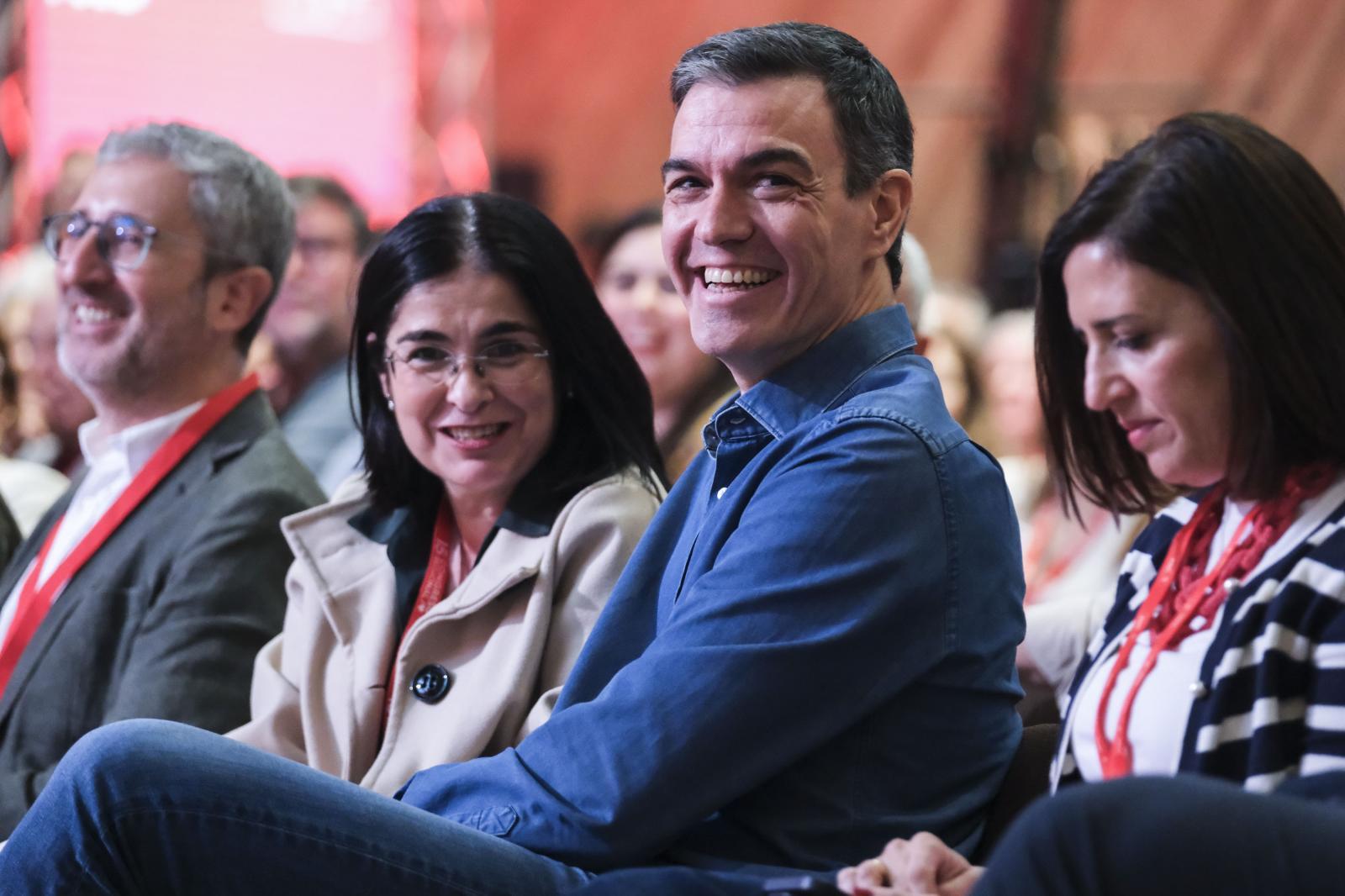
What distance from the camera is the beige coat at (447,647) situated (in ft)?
7.13

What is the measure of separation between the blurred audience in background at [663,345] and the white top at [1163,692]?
1897mm

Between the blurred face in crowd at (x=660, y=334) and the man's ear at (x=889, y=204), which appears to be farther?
the blurred face in crowd at (x=660, y=334)

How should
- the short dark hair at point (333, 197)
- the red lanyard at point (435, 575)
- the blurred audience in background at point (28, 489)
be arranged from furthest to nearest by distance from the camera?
the short dark hair at point (333, 197) < the blurred audience in background at point (28, 489) < the red lanyard at point (435, 575)

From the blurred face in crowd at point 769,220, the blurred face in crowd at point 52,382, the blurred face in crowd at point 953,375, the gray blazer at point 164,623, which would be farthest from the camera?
the blurred face in crowd at point 52,382

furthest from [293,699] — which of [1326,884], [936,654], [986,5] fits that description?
[986,5]

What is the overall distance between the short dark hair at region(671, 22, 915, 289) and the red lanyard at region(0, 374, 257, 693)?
123cm

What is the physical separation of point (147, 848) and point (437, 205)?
1.04m

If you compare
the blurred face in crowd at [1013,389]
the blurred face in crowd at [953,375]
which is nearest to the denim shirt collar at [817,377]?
the blurred face in crowd at [953,375]

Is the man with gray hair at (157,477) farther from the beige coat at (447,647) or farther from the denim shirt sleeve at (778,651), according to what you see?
the denim shirt sleeve at (778,651)

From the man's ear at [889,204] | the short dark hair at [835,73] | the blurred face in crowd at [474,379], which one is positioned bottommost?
the blurred face in crowd at [474,379]

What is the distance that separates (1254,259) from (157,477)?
1818mm

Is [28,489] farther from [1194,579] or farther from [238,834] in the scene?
[1194,579]

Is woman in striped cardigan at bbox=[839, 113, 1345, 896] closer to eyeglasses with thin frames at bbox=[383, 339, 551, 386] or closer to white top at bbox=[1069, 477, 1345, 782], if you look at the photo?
white top at bbox=[1069, 477, 1345, 782]

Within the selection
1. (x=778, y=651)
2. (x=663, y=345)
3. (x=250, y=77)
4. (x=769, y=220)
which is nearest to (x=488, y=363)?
(x=769, y=220)
